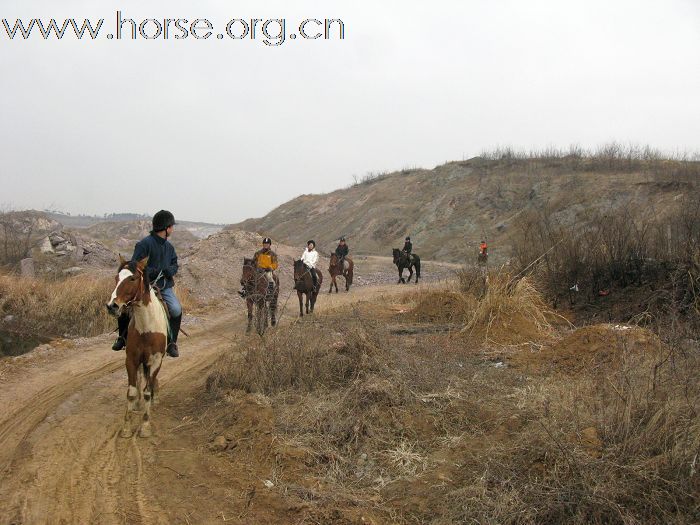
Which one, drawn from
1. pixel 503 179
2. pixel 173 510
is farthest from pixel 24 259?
pixel 503 179

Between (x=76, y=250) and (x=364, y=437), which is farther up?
(x=76, y=250)

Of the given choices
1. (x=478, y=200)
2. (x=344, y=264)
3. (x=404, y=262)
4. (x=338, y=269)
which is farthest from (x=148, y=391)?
(x=478, y=200)

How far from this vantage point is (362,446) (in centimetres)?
502

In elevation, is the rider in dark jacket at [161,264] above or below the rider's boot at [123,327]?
above

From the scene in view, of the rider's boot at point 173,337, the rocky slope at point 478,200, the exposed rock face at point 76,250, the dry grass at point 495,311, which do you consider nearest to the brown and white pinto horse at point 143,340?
the rider's boot at point 173,337

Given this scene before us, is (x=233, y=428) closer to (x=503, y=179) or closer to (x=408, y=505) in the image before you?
(x=408, y=505)

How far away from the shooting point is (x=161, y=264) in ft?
21.4

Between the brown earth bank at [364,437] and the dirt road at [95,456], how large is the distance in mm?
22

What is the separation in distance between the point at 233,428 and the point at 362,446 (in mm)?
1392

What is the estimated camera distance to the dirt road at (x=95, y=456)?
417 cm

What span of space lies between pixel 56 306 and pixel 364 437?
10.3m

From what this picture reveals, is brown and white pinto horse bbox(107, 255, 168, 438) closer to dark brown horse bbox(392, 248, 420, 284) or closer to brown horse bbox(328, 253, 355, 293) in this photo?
brown horse bbox(328, 253, 355, 293)

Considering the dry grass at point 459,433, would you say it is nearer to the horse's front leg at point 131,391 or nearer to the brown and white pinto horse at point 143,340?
the brown and white pinto horse at point 143,340

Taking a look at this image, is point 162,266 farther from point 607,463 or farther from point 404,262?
point 404,262
